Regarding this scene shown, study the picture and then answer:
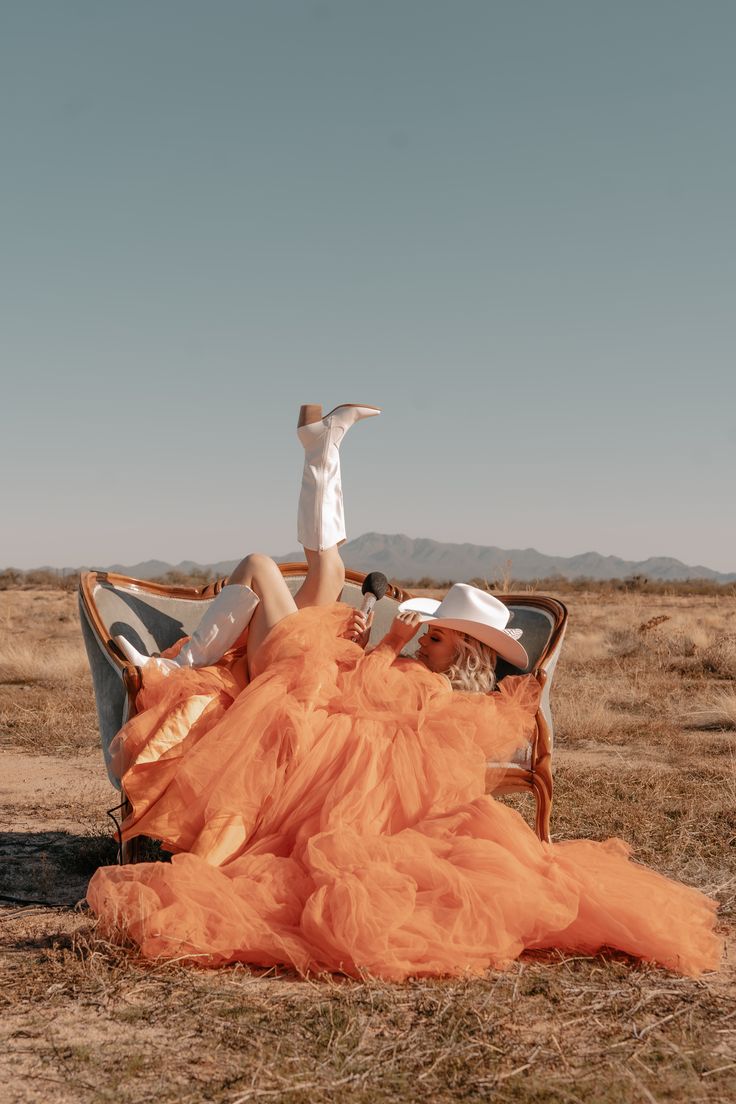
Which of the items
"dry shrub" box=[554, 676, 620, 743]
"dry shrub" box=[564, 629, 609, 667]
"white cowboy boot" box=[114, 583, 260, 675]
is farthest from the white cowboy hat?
"dry shrub" box=[564, 629, 609, 667]

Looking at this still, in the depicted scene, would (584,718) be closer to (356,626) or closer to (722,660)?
(722,660)

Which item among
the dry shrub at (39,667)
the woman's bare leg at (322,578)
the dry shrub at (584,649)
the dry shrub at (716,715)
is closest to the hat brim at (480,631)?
the woman's bare leg at (322,578)

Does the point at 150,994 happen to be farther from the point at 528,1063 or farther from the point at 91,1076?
the point at 528,1063

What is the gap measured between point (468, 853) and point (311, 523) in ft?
6.19

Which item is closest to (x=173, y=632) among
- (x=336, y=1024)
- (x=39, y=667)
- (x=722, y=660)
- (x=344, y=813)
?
(x=344, y=813)

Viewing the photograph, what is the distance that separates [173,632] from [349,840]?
2.28m

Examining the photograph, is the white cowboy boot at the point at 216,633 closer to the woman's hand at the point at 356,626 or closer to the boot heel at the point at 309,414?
the woman's hand at the point at 356,626

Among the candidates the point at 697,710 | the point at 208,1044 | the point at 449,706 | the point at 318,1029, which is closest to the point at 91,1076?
the point at 208,1044

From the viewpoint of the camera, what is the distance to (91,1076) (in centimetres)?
248

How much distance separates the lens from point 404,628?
441 cm

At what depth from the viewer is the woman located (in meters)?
3.14

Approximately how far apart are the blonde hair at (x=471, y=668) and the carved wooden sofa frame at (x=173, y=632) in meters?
0.22

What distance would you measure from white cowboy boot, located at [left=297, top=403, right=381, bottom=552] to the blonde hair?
2.67 ft

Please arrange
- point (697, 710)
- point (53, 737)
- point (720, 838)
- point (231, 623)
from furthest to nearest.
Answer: point (697, 710), point (53, 737), point (720, 838), point (231, 623)
